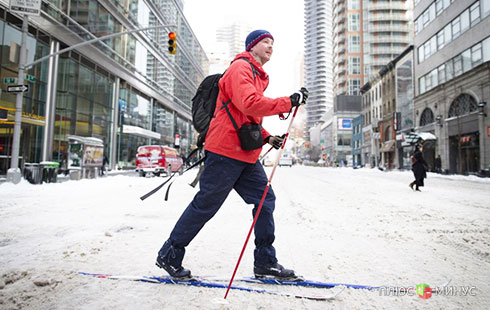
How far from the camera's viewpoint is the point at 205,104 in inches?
103

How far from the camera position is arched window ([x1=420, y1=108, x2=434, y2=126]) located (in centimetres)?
3109

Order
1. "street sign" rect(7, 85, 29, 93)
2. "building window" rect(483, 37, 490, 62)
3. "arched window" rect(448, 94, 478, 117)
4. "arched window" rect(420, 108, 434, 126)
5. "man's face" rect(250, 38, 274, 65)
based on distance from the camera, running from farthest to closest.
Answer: "arched window" rect(420, 108, 434, 126) → "arched window" rect(448, 94, 478, 117) → "building window" rect(483, 37, 490, 62) → "street sign" rect(7, 85, 29, 93) → "man's face" rect(250, 38, 274, 65)

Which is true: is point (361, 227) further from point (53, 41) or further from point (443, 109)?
point (443, 109)

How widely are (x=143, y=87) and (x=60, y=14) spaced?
12.9m

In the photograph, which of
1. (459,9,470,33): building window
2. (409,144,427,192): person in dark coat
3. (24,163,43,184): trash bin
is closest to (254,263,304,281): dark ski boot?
(409,144,427,192): person in dark coat

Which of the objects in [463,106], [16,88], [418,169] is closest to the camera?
[418,169]

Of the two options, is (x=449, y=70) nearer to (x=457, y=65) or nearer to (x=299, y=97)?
(x=457, y=65)

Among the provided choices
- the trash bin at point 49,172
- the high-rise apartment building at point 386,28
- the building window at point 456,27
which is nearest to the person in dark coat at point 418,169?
the trash bin at point 49,172

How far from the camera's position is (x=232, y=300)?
2.01 metres

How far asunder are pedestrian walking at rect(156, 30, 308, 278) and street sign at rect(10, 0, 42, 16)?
1195cm

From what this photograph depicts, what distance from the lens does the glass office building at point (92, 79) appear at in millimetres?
16562

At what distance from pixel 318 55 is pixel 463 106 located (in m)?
146

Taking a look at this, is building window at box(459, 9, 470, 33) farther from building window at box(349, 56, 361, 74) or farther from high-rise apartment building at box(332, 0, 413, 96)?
building window at box(349, 56, 361, 74)

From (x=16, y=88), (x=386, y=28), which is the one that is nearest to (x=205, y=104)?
(x=16, y=88)
